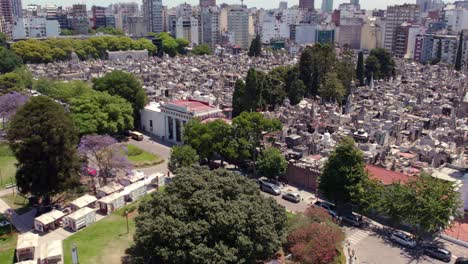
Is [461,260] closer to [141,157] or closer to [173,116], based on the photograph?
[141,157]

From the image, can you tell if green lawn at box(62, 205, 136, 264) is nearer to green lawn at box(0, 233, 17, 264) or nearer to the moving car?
green lawn at box(0, 233, 17, 264)

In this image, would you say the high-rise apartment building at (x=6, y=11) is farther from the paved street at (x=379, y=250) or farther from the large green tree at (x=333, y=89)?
the paved street at (x=379, y=250)

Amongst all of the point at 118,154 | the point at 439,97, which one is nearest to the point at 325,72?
the point at 439,97

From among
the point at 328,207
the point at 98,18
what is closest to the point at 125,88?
the point at 328,207

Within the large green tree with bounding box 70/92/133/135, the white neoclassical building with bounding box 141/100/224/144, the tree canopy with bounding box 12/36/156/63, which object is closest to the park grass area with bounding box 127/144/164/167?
the large green tree with bounding box 70/92/133/135

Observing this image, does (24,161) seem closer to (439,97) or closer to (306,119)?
(306,119)

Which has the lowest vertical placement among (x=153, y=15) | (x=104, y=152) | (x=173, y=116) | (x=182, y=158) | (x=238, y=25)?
(x=182, y=158)
